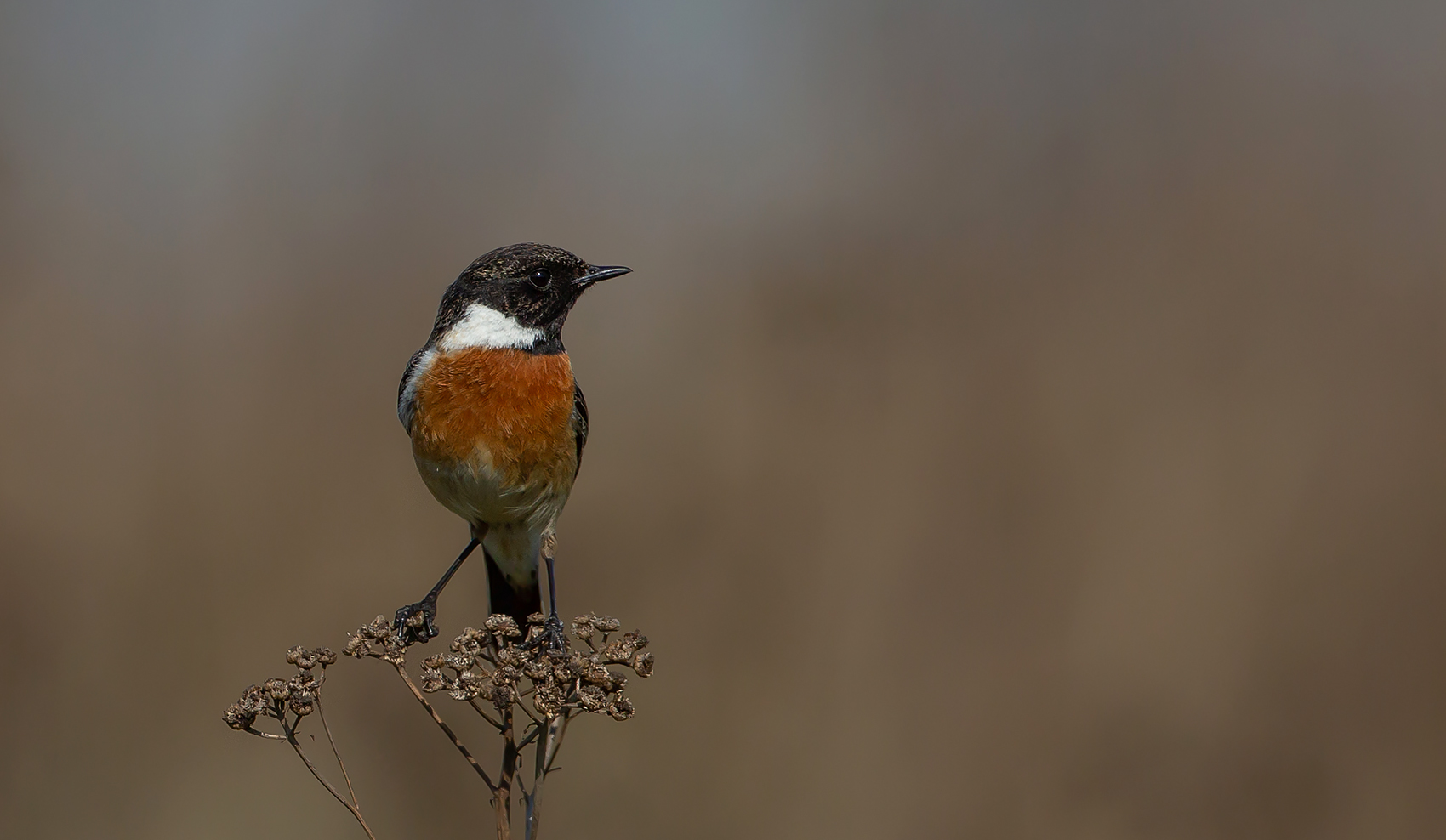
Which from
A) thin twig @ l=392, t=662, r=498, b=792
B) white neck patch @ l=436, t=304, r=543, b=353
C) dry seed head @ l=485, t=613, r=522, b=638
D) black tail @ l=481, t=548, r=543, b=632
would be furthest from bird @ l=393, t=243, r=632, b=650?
thin twig @ l=392, t=662, r=498, b=792

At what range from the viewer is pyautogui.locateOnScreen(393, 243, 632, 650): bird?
3674 millimetres

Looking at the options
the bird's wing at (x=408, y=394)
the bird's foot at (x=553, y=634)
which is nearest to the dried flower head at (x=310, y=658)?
the bird's foot at (x=553, y=634)

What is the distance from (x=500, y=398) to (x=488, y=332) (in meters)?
0.28

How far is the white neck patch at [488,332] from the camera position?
3.81 metres

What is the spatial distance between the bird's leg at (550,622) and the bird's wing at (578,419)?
349 millimetres

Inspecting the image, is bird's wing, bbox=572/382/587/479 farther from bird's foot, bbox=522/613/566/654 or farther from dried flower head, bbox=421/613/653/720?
dried flower head, bbox=421/613/653/720

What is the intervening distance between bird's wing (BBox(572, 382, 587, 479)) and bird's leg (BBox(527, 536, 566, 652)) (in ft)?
1.15

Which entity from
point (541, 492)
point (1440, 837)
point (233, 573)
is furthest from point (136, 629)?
point (1440, 837)

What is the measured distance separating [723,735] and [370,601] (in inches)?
86.7

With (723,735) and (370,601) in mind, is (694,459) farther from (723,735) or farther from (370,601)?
(370,601)

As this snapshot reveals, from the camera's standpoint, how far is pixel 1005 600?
6188 millimetres

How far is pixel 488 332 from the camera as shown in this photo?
3814 mm

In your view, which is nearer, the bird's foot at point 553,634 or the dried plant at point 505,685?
the dried plant at point 505,685

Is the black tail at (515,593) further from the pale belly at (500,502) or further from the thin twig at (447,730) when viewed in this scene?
the thin twig at (447,730)
